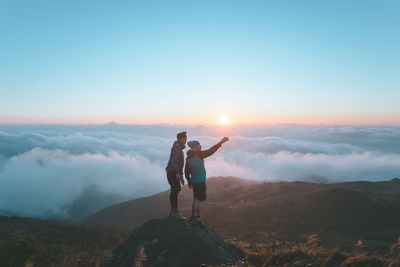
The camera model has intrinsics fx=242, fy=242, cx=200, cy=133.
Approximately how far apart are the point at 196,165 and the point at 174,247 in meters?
2.23

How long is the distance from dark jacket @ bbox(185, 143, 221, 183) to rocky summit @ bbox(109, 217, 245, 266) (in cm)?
133

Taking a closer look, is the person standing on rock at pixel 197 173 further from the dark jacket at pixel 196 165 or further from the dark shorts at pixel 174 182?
the dark shorts at pixel 174 182

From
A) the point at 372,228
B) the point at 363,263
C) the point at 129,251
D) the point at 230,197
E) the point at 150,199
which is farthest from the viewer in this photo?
the point at 150,199

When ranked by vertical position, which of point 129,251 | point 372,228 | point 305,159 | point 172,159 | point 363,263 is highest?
point 172,159

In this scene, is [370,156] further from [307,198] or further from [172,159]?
[172,159]

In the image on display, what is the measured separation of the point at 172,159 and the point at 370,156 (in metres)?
213

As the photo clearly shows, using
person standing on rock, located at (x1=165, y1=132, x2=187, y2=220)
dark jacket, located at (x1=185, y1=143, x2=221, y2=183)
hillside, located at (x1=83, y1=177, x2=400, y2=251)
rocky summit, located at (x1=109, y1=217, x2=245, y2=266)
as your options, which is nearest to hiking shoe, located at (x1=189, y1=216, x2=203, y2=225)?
rocky summit, located at (x1=109, y1=217, x2=245, y2=266)

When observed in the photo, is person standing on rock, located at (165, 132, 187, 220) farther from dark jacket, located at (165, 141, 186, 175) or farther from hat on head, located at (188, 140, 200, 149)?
hat on head, located at (188, 140, 200, 149)

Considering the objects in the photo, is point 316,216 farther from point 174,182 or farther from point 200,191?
point 174,182

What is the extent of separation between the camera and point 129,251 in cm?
581

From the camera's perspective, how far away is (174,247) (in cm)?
568

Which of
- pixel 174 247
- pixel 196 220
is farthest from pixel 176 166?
pixel 174 247

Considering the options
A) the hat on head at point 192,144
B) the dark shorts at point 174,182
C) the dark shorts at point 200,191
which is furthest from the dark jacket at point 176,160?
the dark shorts at point 200,191

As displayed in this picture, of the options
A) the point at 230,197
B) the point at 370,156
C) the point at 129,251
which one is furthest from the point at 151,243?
the point at 370,156
